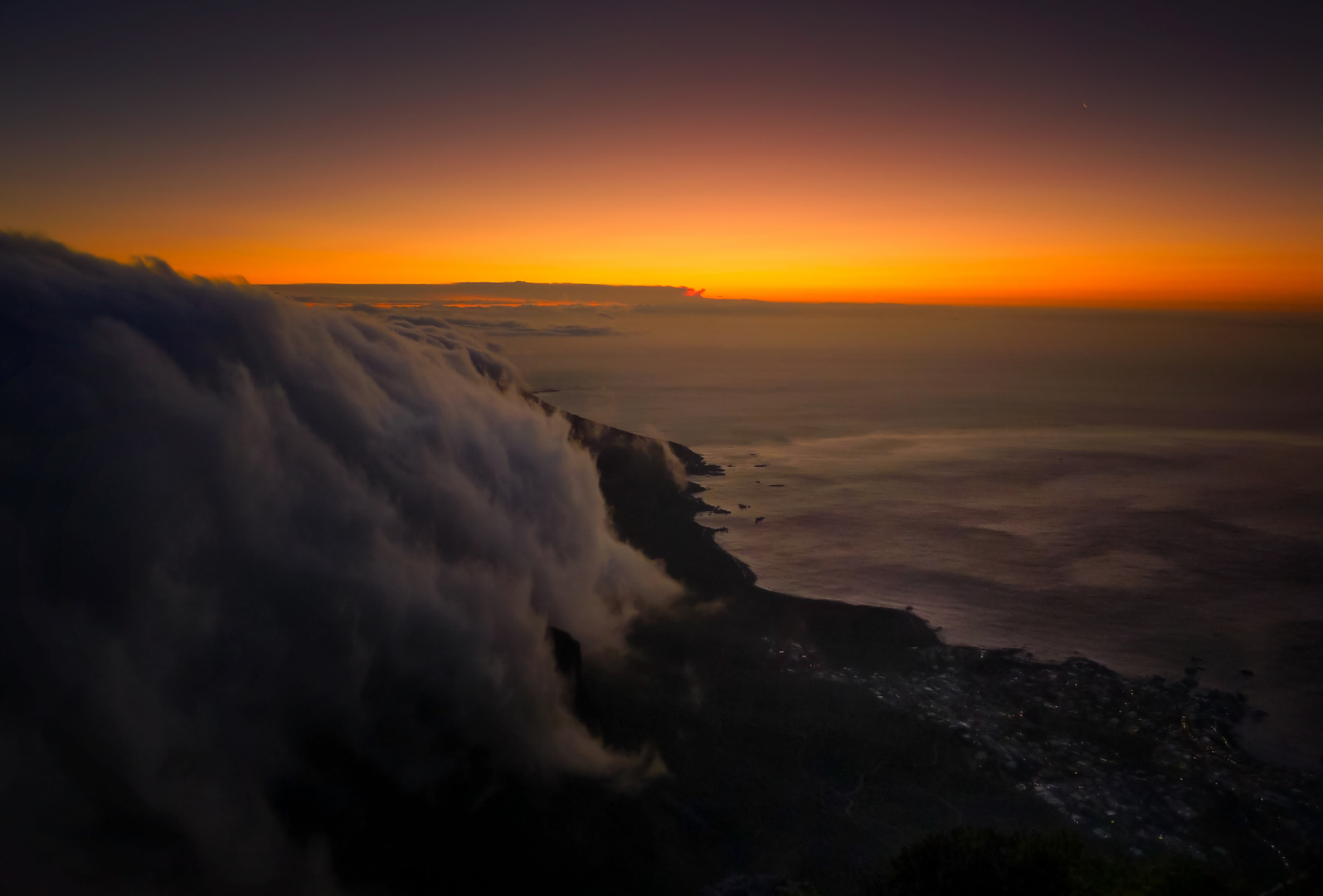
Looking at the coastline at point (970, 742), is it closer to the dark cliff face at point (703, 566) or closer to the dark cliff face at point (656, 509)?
the dark cliff face at point (703, 566)

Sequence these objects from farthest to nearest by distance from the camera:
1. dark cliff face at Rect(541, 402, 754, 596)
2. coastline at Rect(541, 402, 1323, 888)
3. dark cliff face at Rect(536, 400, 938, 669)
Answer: dark cliff face at Rect(541, 402, 754, 596) → dark cliff face at Rect(536, 400, 938, 669) → coastline at Rect(541, 402, 1323, 888)

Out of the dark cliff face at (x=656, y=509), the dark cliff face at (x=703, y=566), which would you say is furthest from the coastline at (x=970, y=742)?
the dark cliff face at (x=656, y=509)

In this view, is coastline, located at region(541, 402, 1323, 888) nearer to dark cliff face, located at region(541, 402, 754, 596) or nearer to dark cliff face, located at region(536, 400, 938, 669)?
dark cliff face, located at region(536, 400, 938, 669)

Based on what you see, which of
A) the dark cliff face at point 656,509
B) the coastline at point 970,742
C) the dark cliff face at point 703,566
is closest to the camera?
the coastline at point 970,742

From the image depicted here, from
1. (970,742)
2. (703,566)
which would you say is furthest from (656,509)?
(970,742)

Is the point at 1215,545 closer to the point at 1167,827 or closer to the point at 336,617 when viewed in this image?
the point at 1167,827

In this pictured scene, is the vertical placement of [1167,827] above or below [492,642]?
below

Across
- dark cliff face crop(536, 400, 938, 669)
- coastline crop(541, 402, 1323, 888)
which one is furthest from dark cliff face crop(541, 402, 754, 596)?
coastline crop(541, 402, 1323, 888)

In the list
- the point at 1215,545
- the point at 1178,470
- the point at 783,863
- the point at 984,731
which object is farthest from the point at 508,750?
the point at 1178,470

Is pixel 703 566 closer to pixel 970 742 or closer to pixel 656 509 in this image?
pixel 656 509

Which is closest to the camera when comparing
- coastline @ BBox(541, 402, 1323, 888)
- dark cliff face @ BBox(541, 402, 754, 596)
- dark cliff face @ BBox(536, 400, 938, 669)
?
coastline @ BBox(541, 402, 1323, 888)

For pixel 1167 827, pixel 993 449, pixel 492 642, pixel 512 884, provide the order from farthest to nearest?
pixel 993 449, pixel 492 642, pixel 1167 827, pixel 512 884
